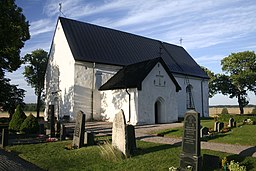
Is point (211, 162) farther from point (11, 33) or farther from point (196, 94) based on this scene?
point (196, 94)

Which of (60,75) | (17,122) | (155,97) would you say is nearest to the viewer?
(17,122)

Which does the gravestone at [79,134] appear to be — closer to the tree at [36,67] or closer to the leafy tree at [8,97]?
the leafy tree at [8,97]

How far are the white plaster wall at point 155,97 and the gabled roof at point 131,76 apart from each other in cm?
47

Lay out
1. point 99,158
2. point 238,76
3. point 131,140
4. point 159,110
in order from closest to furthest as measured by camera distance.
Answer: point 99,158
point 131,140
point 159,110
point 238,76

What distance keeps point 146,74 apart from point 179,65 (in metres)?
13.4

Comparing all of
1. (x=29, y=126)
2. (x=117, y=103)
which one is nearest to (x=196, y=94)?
(x=117, y=103)

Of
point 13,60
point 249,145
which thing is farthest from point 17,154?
point 13,60

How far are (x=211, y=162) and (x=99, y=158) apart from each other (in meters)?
3.72

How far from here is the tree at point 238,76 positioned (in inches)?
1778

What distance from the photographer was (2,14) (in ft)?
53.6

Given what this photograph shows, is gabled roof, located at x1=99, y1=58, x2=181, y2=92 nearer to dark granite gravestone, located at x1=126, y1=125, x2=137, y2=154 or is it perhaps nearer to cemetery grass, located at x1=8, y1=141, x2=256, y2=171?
cemetery grass, located at x1=8, y1=141, x2=256, y2=171

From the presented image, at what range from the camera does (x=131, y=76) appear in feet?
75.1

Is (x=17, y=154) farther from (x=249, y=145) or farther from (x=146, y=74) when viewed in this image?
(x=146, y=74)

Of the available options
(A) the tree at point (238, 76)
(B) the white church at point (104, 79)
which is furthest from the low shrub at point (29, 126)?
(A) the tree at point (238, 76)
